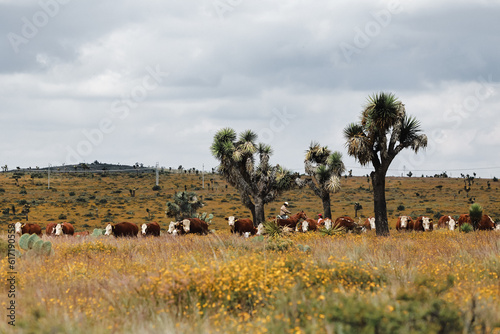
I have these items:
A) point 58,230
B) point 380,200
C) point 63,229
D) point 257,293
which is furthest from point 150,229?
point 257,293

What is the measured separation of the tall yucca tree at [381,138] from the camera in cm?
2414

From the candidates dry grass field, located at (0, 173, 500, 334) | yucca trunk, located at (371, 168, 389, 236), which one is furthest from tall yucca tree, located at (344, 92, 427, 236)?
dry grass field, located at (0, 173, 500, 334)

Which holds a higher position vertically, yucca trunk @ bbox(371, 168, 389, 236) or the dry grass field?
yucca trunk @ bbox(371, 168, 389, 236)

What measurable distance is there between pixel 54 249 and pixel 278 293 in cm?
1167

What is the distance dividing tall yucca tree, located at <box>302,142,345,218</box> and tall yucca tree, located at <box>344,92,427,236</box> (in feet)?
30.7

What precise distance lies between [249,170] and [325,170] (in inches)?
247

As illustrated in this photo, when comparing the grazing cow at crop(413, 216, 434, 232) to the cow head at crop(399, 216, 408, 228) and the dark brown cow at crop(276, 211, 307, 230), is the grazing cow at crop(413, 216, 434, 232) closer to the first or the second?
the cow head at crop(399, 216, 408, 228)

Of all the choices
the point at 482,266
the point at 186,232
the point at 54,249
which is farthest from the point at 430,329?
the point at 186,232

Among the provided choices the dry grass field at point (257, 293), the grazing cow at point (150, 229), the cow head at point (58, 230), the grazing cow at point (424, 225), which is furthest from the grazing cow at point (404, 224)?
the cow head at point (58, 230)

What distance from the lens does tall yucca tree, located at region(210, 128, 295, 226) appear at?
3462 centimetres

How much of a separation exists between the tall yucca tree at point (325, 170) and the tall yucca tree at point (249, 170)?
239 cm

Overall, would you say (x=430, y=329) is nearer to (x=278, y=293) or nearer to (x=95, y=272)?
(x=278, y=293)

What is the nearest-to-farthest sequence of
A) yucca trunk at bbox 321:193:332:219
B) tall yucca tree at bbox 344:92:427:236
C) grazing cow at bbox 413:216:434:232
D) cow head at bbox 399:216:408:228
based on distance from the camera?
1. tall yucca tree at bbox 344:92:427:236
2. grazing cow at bbox 413:216:434:232
3. cow head at bbox 399:216:408:228
4. yucca trunk at bbox 321:193:332:219

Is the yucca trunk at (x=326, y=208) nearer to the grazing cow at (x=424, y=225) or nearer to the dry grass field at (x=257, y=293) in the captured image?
the grazing cow at (x=424, y=225)
